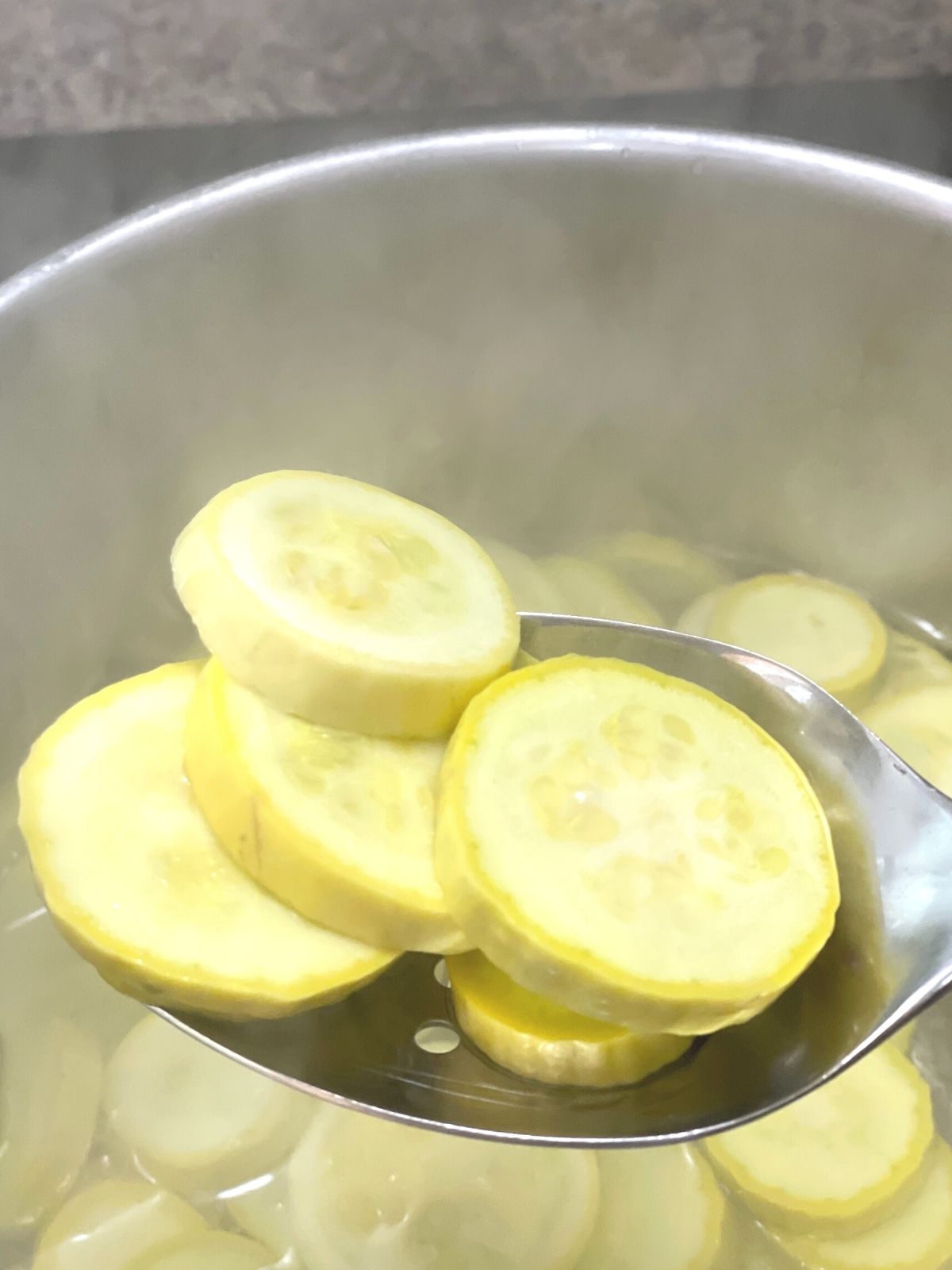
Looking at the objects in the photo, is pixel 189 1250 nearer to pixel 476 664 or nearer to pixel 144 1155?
pixel 144 1155

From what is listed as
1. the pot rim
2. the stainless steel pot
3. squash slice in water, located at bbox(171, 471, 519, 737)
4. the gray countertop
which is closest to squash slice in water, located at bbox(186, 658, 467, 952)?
squash slice in water, located at bbox(171, 471, 519, 737)

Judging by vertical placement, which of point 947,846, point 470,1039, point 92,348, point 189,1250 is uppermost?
point 92,348

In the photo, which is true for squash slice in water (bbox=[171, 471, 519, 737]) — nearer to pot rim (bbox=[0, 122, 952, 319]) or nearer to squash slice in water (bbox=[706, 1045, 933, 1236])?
pot rim (bbox=[0, 122, 952, 319])

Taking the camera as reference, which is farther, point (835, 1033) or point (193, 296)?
point (193, 296)

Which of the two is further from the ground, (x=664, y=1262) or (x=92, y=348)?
(x=92, y=348)

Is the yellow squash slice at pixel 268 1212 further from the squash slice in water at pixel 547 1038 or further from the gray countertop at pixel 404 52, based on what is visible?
the gray countertop at pixel 404 52

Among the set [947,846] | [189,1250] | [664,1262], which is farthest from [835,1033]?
[189,1250]
